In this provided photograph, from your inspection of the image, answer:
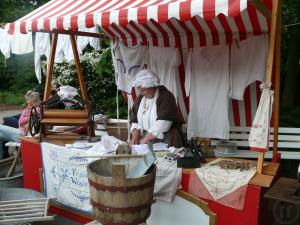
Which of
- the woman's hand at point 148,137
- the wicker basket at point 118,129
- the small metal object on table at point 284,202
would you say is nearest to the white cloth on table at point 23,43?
the wicker basket at point 118,129

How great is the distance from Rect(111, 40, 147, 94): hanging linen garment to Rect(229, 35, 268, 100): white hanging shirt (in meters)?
1.50

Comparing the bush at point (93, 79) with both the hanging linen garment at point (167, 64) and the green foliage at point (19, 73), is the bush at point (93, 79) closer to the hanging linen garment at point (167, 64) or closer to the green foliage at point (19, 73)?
the hanging linen garment at point (167, 64)

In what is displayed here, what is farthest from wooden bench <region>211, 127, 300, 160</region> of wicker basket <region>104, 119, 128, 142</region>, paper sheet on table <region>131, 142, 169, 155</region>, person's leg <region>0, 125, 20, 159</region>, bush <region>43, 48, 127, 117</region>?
bush <region>43, 48, 127, 117</region>

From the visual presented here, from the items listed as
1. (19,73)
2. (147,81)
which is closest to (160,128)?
(147,81)

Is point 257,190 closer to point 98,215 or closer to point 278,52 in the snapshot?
point 98,215

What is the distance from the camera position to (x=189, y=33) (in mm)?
5148

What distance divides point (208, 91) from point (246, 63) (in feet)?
2.23

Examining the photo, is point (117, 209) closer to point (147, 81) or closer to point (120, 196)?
point (120, 196)

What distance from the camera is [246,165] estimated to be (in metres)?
3.17

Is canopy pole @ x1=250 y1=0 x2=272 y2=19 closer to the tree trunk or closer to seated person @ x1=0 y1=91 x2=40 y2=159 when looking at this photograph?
seated person @ x1=0 y1=91 x2=40 y2=159

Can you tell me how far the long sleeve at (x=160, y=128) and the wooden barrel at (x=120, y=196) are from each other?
114cm

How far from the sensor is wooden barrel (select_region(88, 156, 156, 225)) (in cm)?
241

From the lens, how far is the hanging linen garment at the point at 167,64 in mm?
5307

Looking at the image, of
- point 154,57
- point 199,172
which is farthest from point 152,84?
point 154,57
